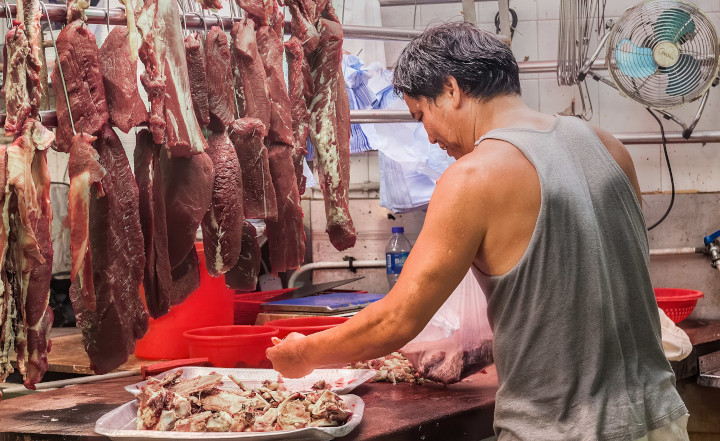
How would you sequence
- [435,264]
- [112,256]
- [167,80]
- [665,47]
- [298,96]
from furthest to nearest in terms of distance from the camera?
[665,47] < [298,96] < [167,80] < [112,256] < [435,264]

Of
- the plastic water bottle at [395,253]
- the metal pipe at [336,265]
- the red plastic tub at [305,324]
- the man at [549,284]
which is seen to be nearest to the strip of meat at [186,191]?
the red plastic tub at [305,324]

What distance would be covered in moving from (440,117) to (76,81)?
1095mm

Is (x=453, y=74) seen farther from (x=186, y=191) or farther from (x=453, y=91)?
(x=186, y=191)

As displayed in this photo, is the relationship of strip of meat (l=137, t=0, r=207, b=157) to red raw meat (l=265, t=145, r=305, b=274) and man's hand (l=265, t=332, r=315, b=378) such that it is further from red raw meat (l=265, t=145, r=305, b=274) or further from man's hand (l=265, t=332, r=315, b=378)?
man's hand (l=265, t=332, r=315, b=378)

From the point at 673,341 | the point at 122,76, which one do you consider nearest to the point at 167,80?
the point at 122,76

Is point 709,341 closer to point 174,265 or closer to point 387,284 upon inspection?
point 387,284

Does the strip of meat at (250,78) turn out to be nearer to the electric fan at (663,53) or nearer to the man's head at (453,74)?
the man's head at (453,74)

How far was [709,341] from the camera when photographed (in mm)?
4137

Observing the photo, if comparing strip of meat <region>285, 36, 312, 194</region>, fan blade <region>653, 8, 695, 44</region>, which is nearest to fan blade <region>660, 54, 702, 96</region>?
fan blade <region>653, 8, 695, 44</region>

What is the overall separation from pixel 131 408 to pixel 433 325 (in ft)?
3.47

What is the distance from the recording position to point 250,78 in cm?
292

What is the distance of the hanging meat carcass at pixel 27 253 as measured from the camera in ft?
7.12

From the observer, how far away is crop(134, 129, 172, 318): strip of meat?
2.58 meters

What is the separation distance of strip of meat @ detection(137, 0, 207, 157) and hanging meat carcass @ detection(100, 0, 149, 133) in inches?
1.6
